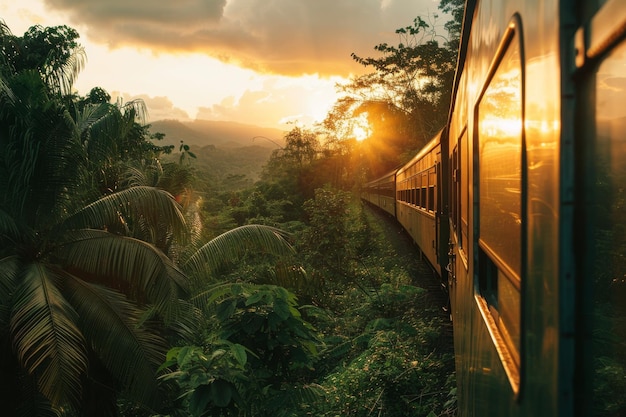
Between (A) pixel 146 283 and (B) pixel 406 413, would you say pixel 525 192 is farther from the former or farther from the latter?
(A) pixel 146 283

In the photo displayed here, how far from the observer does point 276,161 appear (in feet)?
195

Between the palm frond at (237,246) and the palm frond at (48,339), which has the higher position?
the palm frond at (237,246)

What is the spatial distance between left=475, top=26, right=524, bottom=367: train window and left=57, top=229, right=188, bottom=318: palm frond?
6275 millimetres

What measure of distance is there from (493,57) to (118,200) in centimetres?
768

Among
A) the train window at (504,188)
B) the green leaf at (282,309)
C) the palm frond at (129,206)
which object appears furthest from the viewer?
the palm frond at (129,206)

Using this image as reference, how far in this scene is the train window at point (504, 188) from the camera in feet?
4.63

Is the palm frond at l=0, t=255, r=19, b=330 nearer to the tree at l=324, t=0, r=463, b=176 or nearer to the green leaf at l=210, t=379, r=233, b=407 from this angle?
the green leaf at l=210, t=379, r=233, b=407

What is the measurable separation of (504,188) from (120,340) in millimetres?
7138

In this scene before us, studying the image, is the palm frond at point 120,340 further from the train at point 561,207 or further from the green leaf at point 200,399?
the train at point 561,207

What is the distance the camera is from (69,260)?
27.5 ft

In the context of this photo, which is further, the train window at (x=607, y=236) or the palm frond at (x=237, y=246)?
the palm frond at (x=237, y=246)

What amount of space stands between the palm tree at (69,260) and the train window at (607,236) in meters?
7.17

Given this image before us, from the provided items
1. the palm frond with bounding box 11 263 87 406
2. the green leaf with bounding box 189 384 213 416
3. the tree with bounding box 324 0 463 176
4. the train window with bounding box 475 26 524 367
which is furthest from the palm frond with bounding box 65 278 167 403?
the tree with bounding box 324 0 463 176

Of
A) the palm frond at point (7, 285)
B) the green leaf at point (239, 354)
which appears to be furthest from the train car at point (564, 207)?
the palm frond at point (7, 285)
